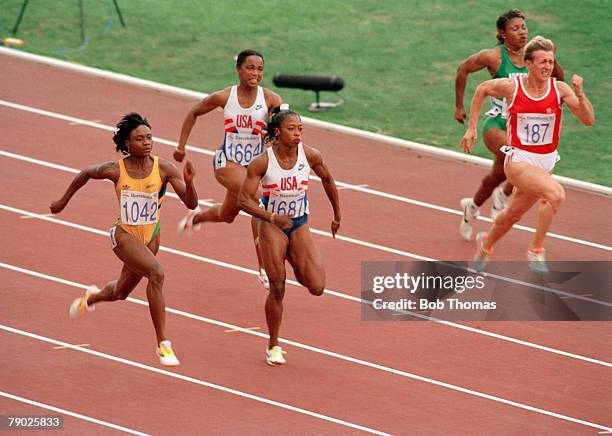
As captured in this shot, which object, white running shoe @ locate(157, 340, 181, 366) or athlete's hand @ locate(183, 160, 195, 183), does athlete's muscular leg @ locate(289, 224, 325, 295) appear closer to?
athlete's hand @ locate(183, 160, 195, 183)

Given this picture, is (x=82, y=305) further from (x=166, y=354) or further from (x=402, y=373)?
(x=402, y=373)

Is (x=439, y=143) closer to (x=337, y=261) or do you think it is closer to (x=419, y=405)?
(x=337, y=261)

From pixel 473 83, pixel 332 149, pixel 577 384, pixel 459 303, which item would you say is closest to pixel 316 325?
pixel 459 303

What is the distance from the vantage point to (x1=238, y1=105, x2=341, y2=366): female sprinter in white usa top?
39.8ft

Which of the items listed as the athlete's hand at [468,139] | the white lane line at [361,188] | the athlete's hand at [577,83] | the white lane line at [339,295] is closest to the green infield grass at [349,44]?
the white lane line at [361,188]

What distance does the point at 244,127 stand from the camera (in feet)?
45.8

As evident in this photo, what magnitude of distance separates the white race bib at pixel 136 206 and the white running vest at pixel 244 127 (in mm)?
1984

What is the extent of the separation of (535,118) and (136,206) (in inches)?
157

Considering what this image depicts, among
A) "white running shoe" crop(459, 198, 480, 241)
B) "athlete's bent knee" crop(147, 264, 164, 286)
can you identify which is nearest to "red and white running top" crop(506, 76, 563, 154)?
"white running shoe" crop(459, 198, 480, 241)

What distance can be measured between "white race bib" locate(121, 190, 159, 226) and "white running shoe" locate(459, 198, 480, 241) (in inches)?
182

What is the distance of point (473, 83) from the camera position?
2125 centimetres

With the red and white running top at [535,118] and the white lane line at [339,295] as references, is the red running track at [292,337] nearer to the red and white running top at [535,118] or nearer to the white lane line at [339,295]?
the white lane line at [339,295]

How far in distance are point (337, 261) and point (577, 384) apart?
3.56m

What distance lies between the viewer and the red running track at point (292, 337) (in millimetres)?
11695
